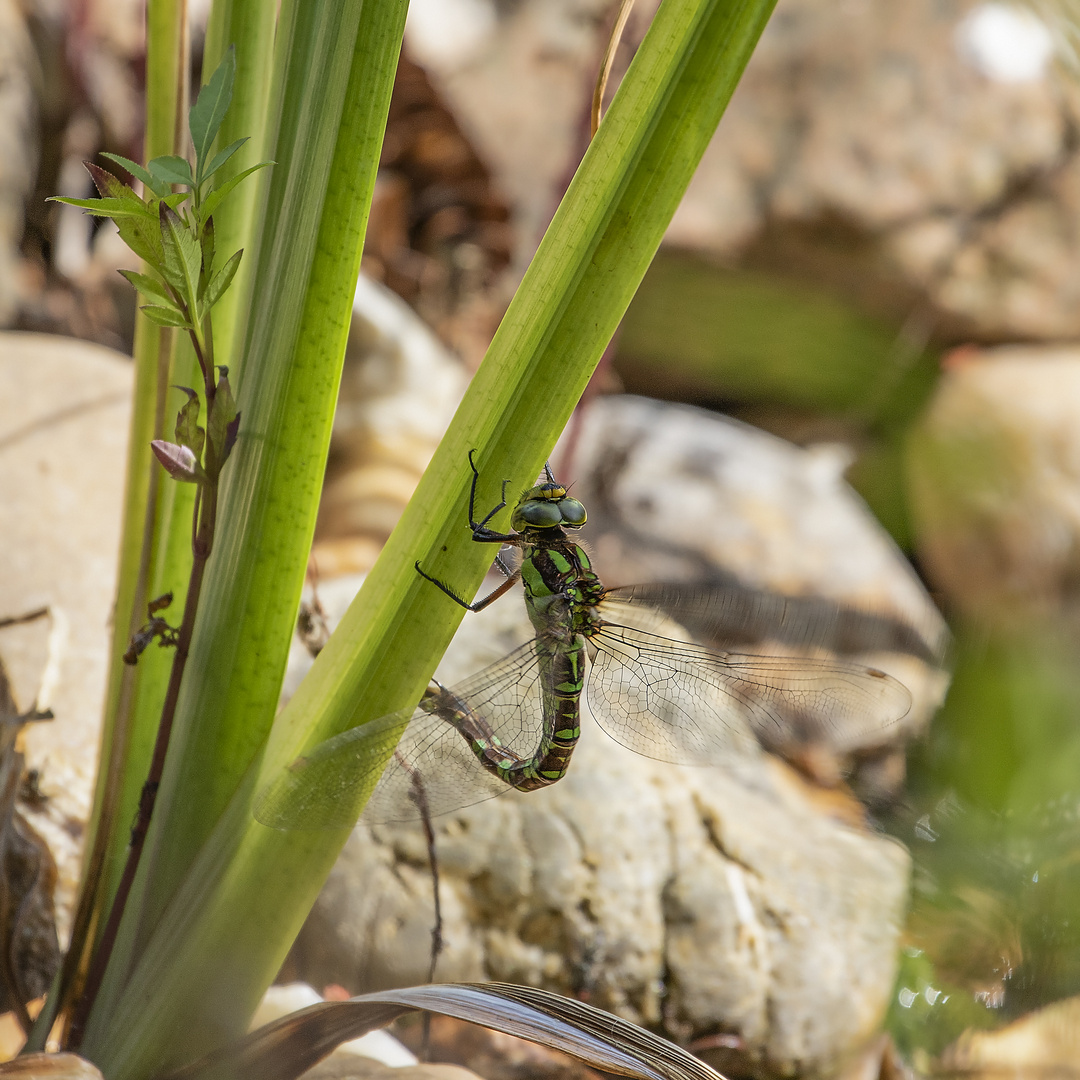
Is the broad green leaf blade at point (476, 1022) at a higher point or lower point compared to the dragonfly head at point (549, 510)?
lower

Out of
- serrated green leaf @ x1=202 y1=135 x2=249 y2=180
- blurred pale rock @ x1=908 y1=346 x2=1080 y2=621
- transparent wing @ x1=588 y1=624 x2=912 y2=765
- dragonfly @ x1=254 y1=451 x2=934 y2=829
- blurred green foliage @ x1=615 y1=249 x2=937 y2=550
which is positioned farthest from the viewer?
blurred green foliage @ x1=615 y1=249 x2=937 y2=550

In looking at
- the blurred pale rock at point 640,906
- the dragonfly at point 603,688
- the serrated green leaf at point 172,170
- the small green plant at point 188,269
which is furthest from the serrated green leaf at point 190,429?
the blurred pale rock at point 640,906

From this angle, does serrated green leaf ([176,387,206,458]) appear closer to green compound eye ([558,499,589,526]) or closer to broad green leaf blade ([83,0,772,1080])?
broad green leaf blade ([83,0,772,1080])

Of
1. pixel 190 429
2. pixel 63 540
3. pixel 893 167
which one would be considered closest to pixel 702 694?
pixel 190 429

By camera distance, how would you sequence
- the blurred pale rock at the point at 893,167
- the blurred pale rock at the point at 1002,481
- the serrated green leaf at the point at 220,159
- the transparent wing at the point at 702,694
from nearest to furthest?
1. the serrated green leaf at the point at 220,159
2. the blurred pale rock at the point at 1002,481
3. the transparent wing at the point at 702,694
4. the blurred pale rock at the point at 893,167

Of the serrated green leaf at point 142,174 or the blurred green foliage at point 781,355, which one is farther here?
the blurred green foliage at point 781,355

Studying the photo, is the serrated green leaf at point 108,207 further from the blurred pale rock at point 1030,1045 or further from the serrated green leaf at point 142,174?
the blurred pale rock at point 1030,1045

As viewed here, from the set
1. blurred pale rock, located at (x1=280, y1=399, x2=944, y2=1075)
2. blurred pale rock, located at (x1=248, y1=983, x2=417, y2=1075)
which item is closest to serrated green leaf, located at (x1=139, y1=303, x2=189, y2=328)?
blurred pale rock, located at (x1=248, y1=983, x2=417, y2=1075)
